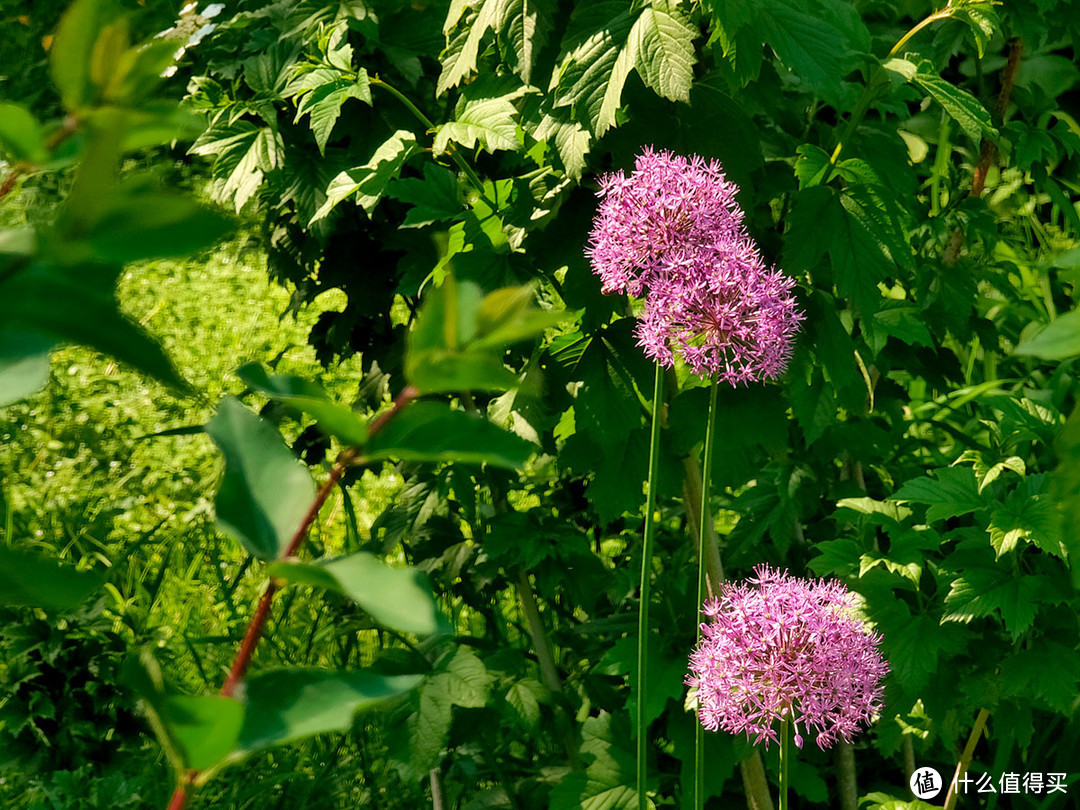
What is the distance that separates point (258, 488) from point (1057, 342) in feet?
0.89

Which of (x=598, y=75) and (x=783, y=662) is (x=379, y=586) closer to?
(x=783, y=662)

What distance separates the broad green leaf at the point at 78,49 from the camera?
→ 13.2 inches

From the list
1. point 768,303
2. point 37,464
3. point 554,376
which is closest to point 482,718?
point 554,376

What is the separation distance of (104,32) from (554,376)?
56.8 inches

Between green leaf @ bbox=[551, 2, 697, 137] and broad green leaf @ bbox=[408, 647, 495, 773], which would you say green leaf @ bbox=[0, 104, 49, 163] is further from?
broad green leaf @ bbox=[408, 647, 495, 773]

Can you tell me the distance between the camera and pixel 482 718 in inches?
79.0

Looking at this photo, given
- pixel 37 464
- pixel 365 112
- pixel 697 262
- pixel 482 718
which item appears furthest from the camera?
pixel 37 464

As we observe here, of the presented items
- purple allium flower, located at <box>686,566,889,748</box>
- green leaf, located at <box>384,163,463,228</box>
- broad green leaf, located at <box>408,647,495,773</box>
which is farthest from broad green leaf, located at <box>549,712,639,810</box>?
green leaf, located at <box>384,163,463,228</box>

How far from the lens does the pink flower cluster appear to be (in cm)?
116

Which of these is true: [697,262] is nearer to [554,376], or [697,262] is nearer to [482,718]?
[554,376]

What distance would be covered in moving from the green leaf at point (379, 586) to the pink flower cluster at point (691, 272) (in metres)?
0.84

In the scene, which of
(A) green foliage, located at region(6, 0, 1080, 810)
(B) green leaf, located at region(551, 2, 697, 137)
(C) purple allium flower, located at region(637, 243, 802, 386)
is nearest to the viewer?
(C) purple allium flower, located at region(637, 243, 802, 386)

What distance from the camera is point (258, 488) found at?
0.40 m

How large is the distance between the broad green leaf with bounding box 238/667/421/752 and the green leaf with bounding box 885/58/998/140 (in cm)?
157
